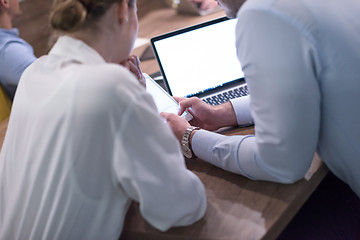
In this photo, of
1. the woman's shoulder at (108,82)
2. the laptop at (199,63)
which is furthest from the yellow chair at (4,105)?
the woman's shoulder at (108,82)

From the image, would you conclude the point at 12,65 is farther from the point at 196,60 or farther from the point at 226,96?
the point at 226,96

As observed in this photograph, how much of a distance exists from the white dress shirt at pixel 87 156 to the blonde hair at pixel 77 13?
34 mm

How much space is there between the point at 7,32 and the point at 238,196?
5.15 ft

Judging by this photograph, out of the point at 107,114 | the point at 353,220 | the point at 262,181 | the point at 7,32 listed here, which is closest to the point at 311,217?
the point at 353,220

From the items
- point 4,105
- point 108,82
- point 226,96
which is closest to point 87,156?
point 108,82

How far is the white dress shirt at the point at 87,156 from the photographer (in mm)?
766

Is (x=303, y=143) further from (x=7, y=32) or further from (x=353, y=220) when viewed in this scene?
(x=7, y=32)

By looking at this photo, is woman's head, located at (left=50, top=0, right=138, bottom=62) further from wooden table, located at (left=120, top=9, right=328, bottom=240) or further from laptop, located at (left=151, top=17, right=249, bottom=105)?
laptop, located at (left=151, top=17, right=249, bottom=105)

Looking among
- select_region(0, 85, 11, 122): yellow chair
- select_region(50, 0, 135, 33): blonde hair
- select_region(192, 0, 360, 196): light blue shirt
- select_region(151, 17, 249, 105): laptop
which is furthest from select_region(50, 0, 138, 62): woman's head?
select_region(0, 85, 11, 122): yellow chair

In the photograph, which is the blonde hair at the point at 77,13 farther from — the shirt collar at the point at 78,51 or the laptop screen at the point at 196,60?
the laptop screen at the point at 196,60

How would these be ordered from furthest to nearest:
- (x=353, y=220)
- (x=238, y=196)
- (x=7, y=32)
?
1. (x=7, y=32)
2. (x=353, y=220)
3. (x=238, y=196)

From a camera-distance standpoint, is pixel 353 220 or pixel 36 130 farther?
pixel 353 220

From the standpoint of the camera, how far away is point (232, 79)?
1522 mm

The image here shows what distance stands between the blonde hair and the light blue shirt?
30cm
